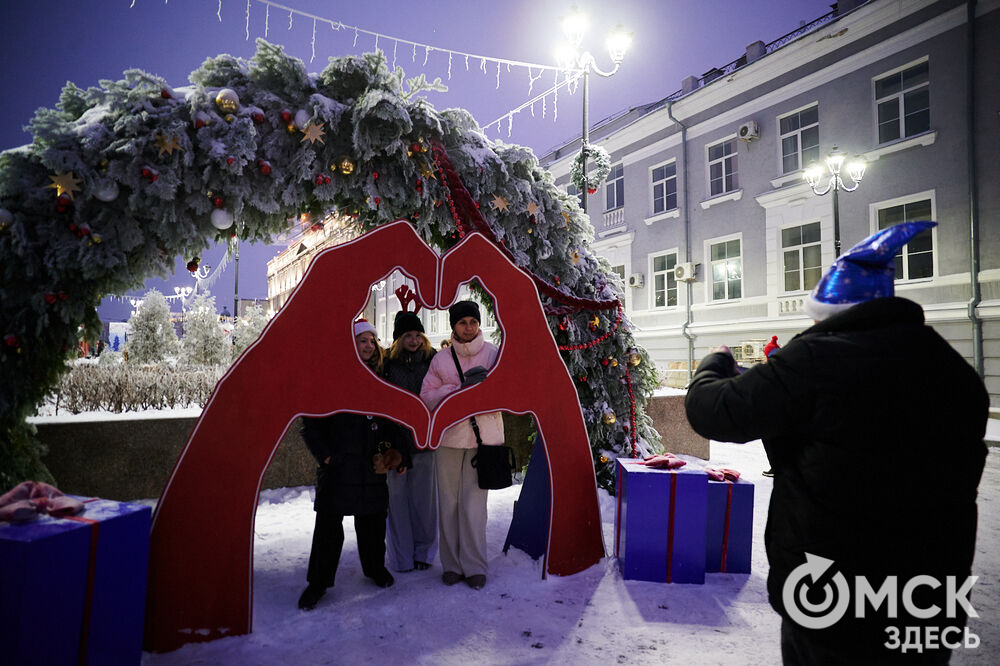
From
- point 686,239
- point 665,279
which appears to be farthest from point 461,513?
point 665,279

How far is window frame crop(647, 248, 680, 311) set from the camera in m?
16.8

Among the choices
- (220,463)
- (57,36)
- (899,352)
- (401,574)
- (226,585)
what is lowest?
(401,574)

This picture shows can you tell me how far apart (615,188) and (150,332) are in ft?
52.7

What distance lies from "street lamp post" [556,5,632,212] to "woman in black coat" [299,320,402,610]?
6.78 metres

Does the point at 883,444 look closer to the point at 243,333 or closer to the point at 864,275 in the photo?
the point at 864,275

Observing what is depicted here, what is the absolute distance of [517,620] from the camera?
120 inches

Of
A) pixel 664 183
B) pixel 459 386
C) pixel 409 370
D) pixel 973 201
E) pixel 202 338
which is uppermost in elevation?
pixel 664 183

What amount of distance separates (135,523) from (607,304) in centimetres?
388

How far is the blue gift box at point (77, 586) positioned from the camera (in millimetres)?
1988

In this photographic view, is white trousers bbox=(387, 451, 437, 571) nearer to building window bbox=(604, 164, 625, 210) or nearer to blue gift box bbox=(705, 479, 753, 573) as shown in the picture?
blue gift box bbox=(705, 479, 753, 573)

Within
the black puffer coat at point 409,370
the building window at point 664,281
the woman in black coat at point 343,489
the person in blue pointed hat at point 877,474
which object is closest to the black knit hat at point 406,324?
the black puffer coat at point 409,370

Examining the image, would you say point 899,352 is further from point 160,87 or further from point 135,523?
→ point 160,87

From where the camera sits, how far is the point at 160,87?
3486mm

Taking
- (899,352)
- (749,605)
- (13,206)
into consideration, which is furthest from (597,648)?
(13,206)
